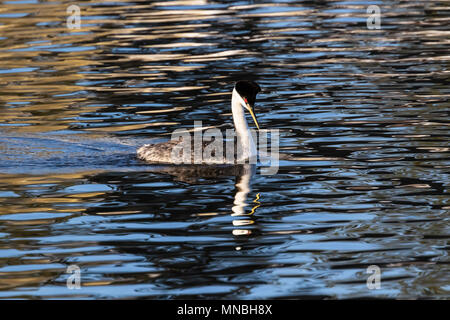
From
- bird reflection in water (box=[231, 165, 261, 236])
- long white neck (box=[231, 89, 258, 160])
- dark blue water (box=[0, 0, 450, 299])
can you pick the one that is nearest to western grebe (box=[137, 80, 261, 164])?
long white neck (box=[231, 89, 258, 160])

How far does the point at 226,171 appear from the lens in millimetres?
15539

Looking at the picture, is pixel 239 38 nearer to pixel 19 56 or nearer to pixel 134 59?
pixel 134 59

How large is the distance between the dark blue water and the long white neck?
0.73 metres

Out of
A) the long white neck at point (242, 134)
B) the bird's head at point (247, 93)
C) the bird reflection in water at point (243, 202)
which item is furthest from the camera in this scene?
the long white neck at point (242, 134)

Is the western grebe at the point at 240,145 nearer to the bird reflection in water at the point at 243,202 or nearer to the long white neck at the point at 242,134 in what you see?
the long white neck at the point at 242,134

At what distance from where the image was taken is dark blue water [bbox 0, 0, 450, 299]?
1061 cm

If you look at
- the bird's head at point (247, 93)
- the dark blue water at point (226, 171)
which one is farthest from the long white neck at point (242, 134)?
the dark blue water at point (226, 171)

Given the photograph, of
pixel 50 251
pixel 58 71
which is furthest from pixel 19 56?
pixel 50 251

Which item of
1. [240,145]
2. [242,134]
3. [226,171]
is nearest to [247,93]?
[242,134]

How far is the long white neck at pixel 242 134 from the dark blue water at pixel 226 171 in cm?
73

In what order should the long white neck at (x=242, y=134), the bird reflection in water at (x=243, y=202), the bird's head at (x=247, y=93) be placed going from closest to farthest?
the bird reflection in water at (x=243, y=202), the bird's head at (x=247, y=93), the long white neck at (x=242, y=134)

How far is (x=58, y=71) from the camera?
2489cm

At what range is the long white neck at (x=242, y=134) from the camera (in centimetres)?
1597

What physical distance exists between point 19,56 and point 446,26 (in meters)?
12.5
